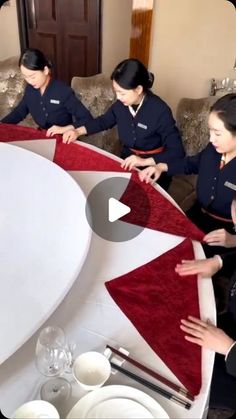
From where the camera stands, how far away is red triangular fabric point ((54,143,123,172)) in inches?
76.7

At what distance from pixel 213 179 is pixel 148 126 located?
58 centimetres

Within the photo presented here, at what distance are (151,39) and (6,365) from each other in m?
2.79

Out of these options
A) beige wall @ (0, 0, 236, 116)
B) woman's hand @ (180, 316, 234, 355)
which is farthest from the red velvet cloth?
beige wall @ (0, 0, 236, 116)

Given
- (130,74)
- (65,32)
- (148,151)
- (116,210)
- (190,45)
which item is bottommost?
(148,151)

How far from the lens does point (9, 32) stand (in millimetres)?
4234

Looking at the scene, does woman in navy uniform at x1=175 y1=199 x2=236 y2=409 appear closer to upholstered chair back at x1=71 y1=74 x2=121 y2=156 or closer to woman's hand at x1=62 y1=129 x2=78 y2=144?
woman's hand at x1=62 y1=129 x2=78 y2=144

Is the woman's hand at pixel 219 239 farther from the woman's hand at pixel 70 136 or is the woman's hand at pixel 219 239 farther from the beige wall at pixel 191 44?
the beige wall at pixel 191 44

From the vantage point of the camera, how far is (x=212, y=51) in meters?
2.90

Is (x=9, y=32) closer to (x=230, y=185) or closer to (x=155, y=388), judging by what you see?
(x=230, y=185)

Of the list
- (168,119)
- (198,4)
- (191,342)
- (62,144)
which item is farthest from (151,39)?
(191,342)

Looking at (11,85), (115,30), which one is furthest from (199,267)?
(115,30)

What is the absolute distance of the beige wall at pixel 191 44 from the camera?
2.78 metres

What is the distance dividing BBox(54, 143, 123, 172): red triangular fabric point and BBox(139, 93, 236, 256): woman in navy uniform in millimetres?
196

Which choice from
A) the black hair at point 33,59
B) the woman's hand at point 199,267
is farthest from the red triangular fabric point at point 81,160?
the woman's hand at point 199,267
